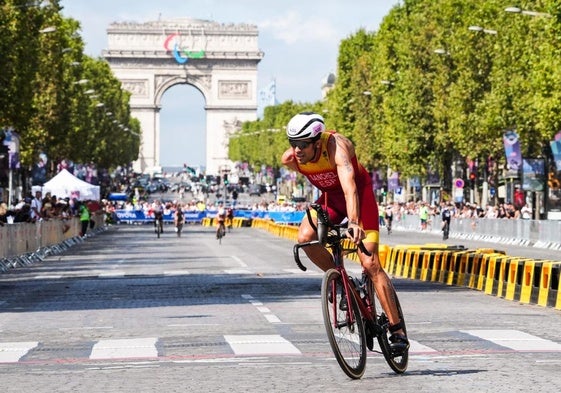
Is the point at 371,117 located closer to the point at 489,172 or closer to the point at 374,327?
the point at 489,172

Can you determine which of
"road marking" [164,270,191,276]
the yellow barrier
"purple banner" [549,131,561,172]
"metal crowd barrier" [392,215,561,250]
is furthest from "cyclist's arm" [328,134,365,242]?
"purple banner" [549,131,561,172]

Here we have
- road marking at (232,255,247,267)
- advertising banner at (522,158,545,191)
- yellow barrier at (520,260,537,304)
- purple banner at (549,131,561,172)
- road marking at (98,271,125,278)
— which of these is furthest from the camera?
advertising banner at (522,158,545,191)

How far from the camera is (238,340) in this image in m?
16.2

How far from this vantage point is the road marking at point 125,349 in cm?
1471

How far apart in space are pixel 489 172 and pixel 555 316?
6899 cm

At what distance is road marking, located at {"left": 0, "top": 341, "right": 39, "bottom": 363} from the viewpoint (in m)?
14.8

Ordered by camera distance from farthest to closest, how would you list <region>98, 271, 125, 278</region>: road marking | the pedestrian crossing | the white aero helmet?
<region>98, 271, 125, 278</region>: road marking < the pedestrian crossing < the white aero helmet

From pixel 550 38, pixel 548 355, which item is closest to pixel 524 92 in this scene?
pixel 550 38

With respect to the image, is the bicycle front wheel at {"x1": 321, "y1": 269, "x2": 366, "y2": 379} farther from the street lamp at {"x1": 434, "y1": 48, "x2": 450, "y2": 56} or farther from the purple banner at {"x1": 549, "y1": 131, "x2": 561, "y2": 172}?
the street lamp at {"x1": 434, "y1": 48, "x2": 450, "y2": 56}

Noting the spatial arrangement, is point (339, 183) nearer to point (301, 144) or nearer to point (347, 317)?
point (301, 144)

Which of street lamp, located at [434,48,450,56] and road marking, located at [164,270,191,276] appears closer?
road marking, located at [164,270,191,276]

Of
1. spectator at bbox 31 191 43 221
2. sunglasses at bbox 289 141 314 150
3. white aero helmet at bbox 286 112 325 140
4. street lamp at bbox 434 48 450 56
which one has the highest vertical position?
street lamp at bbox 434 48 450 56

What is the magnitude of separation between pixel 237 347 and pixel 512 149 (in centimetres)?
5271

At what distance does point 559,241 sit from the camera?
181ft
